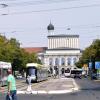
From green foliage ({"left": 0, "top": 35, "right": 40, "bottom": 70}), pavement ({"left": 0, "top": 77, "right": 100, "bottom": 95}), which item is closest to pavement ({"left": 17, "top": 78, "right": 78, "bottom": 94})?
pavement ({"left": 0, "top": 77, "right": 100, "bottom": 95})

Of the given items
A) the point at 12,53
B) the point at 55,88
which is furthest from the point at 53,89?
the point at 12,53

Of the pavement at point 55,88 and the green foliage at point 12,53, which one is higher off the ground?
the green foliage at point 12,53

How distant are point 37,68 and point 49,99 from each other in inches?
1910

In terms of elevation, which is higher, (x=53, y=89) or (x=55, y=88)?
(x=55, y=88)

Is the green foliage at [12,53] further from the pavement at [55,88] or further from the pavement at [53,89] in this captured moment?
the pavement at [53,89]

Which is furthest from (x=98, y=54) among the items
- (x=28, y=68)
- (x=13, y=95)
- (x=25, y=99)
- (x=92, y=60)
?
(x=13, y=95)

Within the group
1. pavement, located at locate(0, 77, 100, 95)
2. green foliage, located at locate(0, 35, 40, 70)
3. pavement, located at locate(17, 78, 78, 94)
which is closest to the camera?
pavement, located at locate(17, 78, 78, 94)

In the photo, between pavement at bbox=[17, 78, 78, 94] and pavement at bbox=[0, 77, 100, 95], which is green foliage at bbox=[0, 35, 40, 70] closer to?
pavement at bbox=[0, 77, 100, 95]

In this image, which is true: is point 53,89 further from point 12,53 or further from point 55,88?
point 12,53

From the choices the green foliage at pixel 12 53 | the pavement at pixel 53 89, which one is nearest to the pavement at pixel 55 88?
the pavement at pixel 53 89

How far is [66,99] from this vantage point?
108ft

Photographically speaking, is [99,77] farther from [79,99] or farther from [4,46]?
[79,99]

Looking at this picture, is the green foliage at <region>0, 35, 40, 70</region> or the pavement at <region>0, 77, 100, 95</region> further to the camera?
the green foliage at <region>0, 35, 40, 70</region>

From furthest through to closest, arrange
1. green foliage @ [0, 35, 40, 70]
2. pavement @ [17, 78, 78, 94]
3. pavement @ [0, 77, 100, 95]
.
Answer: green foliage @ [0, 35, 40, 70]
pavement @ [0, 77, 100, 95]
pavement @ [17, 78, 78, 94]
